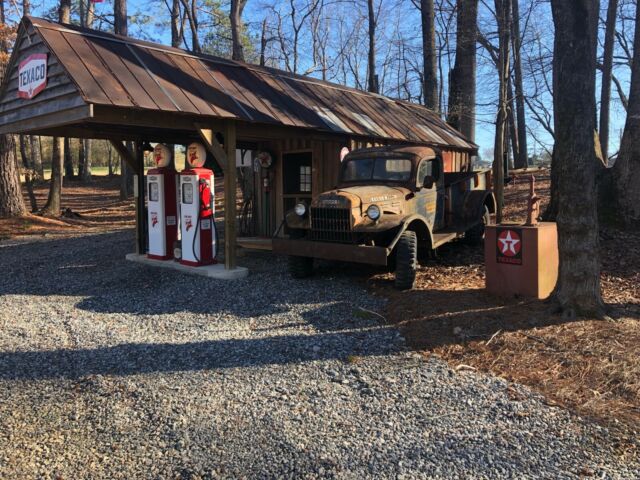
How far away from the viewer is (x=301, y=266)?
7.74 metres

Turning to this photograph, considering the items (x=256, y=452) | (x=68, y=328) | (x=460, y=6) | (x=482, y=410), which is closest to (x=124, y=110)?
(x=68, y=328)

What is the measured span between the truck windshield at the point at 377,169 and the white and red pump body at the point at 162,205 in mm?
3210

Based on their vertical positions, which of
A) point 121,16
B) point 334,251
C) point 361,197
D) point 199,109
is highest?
point 121,16

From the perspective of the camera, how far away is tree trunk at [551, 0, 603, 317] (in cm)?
510

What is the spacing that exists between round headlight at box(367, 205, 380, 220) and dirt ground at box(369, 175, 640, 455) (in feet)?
3.24

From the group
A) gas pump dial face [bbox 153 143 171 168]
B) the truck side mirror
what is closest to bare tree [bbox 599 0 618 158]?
the truck side mirror

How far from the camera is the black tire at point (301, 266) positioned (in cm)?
773

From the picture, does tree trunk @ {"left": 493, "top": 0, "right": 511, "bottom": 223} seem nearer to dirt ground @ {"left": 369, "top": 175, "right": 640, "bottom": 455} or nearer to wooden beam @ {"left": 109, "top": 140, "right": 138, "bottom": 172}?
dirt ground @ {"left": 369, "top": 175, "right": 640, "bottom": 455}

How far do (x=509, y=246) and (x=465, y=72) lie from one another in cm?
1097

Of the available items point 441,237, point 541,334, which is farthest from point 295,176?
point 541,334

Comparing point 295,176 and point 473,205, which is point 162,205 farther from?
point 473,205

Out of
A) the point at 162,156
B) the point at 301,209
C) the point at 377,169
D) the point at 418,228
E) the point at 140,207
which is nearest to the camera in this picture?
the point at 418,228

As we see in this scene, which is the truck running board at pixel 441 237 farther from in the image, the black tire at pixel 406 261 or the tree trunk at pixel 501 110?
the tree trunk at pixel 501 110

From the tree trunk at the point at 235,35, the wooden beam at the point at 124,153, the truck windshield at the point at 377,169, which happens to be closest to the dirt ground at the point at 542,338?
the truck windshield at the point at 377,169
